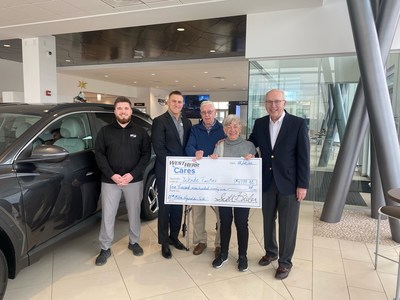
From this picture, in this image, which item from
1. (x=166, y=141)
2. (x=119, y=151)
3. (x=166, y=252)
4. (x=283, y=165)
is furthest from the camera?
(x=166, y=252)

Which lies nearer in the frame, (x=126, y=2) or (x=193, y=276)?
(x=193, y=276)

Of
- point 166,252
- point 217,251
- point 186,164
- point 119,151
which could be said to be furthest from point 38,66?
point 217,251

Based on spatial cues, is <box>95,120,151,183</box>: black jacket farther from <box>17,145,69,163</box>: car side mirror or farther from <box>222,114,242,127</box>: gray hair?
<box>222,114,242,127</box>: gray hair

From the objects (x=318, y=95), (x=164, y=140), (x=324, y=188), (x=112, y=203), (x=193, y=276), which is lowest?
(x=193, y=276)

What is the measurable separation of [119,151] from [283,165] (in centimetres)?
145

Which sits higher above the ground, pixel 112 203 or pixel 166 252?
pixel 112 203

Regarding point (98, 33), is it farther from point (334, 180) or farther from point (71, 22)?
point (334, 180)

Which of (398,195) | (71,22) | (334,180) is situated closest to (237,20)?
(71,22)

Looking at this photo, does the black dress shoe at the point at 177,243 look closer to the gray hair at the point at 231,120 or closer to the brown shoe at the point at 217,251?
the brown shoe at the point at 217,251

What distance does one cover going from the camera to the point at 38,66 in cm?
715

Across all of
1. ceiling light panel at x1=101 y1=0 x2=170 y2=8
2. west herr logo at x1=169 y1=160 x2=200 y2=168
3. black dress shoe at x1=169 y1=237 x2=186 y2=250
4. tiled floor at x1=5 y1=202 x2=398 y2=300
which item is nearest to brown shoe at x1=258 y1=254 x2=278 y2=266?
tiled floor at x1=5 y1=202 x2=398 y2=300

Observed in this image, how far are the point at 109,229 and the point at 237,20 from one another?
5288 millimetres

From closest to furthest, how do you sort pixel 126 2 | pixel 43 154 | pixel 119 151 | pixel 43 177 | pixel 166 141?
pixel 43 154, pixel 43 177, pixel 119 151, pixel 166 141, pixel 126 2

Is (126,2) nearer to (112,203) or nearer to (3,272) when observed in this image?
(112,203)
